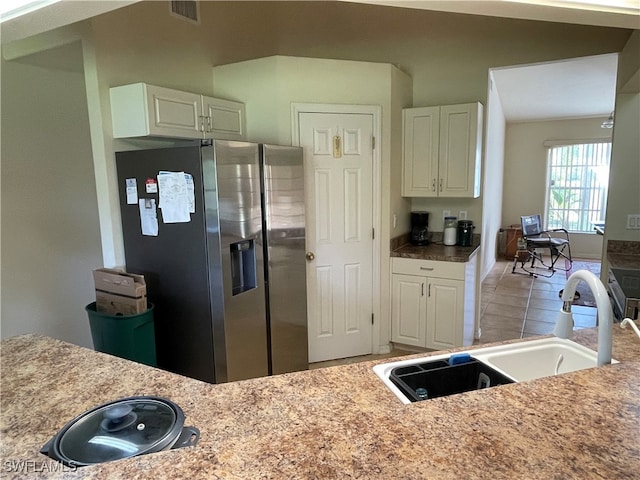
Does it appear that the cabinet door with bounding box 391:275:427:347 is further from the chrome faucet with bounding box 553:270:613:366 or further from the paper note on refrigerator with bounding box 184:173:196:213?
the chrome faucet with bounding box 553:270:613:366

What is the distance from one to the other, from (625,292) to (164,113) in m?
3.09

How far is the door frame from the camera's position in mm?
3094

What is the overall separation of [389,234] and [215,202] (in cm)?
163

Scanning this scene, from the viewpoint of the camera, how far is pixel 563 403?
37.1 inches

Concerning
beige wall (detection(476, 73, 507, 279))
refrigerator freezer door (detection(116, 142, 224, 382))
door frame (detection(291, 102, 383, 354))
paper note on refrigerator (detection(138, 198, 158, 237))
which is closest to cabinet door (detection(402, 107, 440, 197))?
door frame (detection(291, 102, 383, 354))

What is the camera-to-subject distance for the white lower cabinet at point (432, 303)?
3.24 meters

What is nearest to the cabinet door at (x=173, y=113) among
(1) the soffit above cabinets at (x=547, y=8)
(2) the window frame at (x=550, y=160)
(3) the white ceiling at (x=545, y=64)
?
(3) the white ceiling at (x=545, y=64)

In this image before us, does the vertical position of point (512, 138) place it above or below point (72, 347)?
above

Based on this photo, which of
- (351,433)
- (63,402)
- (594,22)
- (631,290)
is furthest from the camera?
(631,290)

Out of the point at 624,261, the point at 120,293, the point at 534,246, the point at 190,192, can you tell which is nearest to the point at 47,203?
the point at 120,293

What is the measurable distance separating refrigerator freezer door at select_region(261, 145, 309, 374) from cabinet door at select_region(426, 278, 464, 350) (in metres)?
1.07

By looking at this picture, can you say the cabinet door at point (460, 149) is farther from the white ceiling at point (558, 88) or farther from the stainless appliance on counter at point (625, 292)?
the stainless appliance on counter at point (625, 292)

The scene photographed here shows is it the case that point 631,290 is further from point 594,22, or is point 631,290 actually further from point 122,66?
point 122,66

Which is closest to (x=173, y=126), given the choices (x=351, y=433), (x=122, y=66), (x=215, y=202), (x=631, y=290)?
(x=122, y=66)
